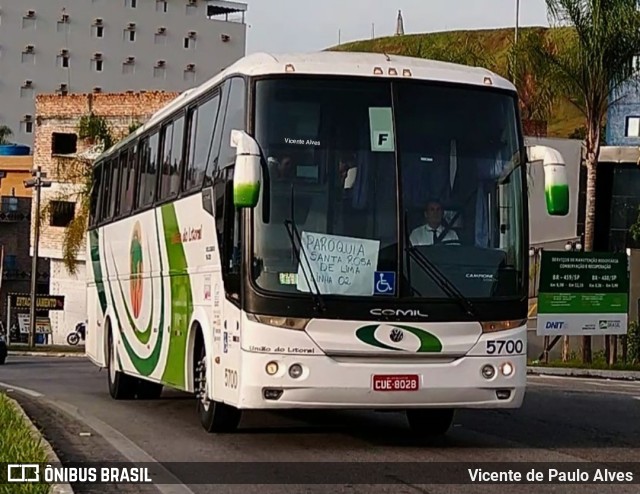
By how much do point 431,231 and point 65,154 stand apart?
177ft

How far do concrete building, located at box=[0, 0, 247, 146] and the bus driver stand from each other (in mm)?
94479

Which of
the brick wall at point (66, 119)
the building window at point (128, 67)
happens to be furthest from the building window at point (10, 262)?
the building window at point (128, 67)

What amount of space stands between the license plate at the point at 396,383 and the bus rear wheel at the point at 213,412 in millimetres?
2104

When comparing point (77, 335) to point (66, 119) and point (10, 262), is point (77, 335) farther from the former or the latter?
point (10, 262)

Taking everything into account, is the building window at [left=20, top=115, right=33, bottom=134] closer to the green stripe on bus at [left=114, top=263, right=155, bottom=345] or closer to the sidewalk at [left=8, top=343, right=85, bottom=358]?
the sidewalk at [left=8, top=343, right=85, bottom=358]

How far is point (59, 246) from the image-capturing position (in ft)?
200

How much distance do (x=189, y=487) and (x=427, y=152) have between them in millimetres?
3757

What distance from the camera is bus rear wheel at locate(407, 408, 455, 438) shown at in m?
13.1

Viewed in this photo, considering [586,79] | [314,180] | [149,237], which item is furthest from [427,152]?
[586,79]

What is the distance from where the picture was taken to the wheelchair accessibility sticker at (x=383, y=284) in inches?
441

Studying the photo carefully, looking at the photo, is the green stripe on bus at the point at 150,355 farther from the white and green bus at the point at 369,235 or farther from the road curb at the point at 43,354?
the road curb at the point at 43,354

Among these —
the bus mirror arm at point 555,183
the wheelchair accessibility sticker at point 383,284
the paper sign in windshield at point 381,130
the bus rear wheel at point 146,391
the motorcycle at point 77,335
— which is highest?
the paper sign in windshield at point 381,130

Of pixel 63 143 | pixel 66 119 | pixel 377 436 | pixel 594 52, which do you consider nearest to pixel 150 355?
pixel 377 436

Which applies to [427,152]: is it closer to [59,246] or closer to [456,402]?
[456,402]
